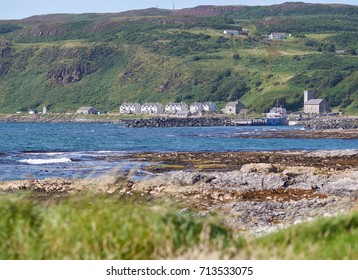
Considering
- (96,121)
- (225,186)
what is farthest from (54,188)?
(96,121)

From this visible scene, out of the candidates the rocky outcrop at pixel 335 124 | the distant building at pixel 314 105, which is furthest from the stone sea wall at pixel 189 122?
the distant building at pixel 314 105

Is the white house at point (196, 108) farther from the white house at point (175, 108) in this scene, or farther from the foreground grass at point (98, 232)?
the foreground grass at point (98, 232)

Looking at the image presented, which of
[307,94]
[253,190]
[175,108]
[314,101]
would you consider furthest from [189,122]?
[253,190]

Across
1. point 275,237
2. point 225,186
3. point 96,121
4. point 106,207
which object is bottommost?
point 96,121

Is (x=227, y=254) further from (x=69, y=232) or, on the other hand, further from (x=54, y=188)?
(x=54, y=188)

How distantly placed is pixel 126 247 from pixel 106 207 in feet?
2.76

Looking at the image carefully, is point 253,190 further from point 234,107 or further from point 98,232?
point 234,107

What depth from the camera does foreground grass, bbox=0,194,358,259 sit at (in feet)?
33.1

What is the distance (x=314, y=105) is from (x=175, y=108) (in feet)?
122

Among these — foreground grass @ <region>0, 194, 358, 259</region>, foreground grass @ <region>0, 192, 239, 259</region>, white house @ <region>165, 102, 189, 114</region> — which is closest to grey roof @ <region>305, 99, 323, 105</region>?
white house @ <region>165, 102, 189, 114</region>

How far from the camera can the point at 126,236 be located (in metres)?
10.1

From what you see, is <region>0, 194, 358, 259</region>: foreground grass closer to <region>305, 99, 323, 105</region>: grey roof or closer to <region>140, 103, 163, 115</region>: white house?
<region>305, 99, 323, 105</region>: grey roof

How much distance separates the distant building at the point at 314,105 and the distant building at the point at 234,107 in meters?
14.8

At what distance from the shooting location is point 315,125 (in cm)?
13788
